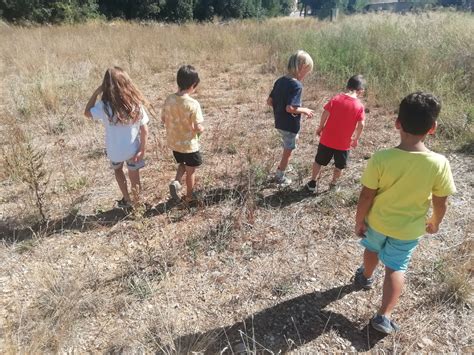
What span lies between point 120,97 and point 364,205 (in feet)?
6.63

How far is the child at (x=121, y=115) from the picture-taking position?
9.15 feet

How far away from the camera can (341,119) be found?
3.17m

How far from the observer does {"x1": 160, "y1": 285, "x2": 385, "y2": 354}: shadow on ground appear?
80.7 inches

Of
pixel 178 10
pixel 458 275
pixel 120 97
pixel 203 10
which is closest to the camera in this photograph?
pixel 458 275

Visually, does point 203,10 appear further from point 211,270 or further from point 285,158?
point 211,270

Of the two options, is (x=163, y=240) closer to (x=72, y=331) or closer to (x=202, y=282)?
(x=202, y=282)

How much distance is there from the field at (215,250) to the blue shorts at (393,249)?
0.48m

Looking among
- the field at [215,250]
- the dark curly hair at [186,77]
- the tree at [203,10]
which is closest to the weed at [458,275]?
the field at [215,250]

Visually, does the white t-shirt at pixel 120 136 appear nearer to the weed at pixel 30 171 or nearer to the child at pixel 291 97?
the weed at pixel 30 171

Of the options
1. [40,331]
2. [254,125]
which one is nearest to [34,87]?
[254,125]

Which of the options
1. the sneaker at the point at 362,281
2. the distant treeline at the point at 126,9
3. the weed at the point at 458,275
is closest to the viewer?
the weed at the point at 458,275

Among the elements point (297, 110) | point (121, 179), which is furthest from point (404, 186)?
point (121, 179)

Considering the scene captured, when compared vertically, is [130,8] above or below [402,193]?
above

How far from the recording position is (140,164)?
3.12 meters
